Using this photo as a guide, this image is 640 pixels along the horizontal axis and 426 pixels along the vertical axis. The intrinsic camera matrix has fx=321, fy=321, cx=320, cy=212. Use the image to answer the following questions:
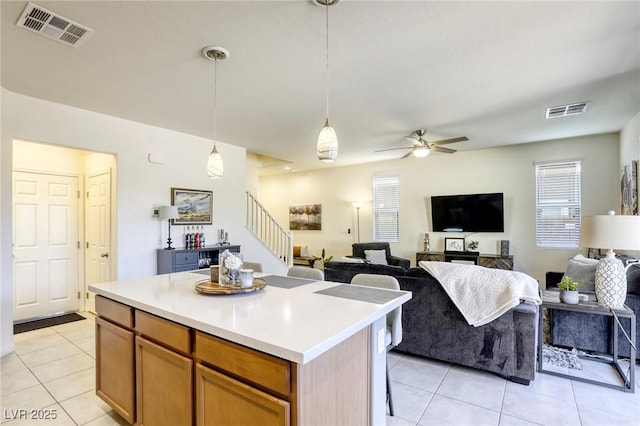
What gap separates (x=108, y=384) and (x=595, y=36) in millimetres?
4373

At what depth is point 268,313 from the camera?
1636 mm

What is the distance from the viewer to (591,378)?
2.77 m

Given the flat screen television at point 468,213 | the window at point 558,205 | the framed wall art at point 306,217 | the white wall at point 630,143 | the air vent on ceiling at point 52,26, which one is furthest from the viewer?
the framed wall art at point 306,217

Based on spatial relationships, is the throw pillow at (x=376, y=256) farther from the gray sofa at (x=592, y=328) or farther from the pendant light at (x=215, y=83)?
the pendant light at (x=215, y=83)

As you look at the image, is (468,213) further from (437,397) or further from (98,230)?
(98,230)

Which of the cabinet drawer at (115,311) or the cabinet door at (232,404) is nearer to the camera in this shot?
the cabinet door at (232,404)

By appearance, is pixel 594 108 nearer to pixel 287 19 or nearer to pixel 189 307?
pixel 287 19

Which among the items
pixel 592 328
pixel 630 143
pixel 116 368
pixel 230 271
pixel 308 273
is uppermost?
pixel 630 143

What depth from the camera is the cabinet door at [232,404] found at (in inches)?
49.9

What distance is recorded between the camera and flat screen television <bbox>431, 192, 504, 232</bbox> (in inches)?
236

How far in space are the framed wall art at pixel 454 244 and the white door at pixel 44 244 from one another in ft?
21.2

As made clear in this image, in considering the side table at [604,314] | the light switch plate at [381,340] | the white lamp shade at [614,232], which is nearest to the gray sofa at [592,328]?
the side table at [604,314]

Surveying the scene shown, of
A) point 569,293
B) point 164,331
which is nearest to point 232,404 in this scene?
point 164,331

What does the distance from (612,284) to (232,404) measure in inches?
124
